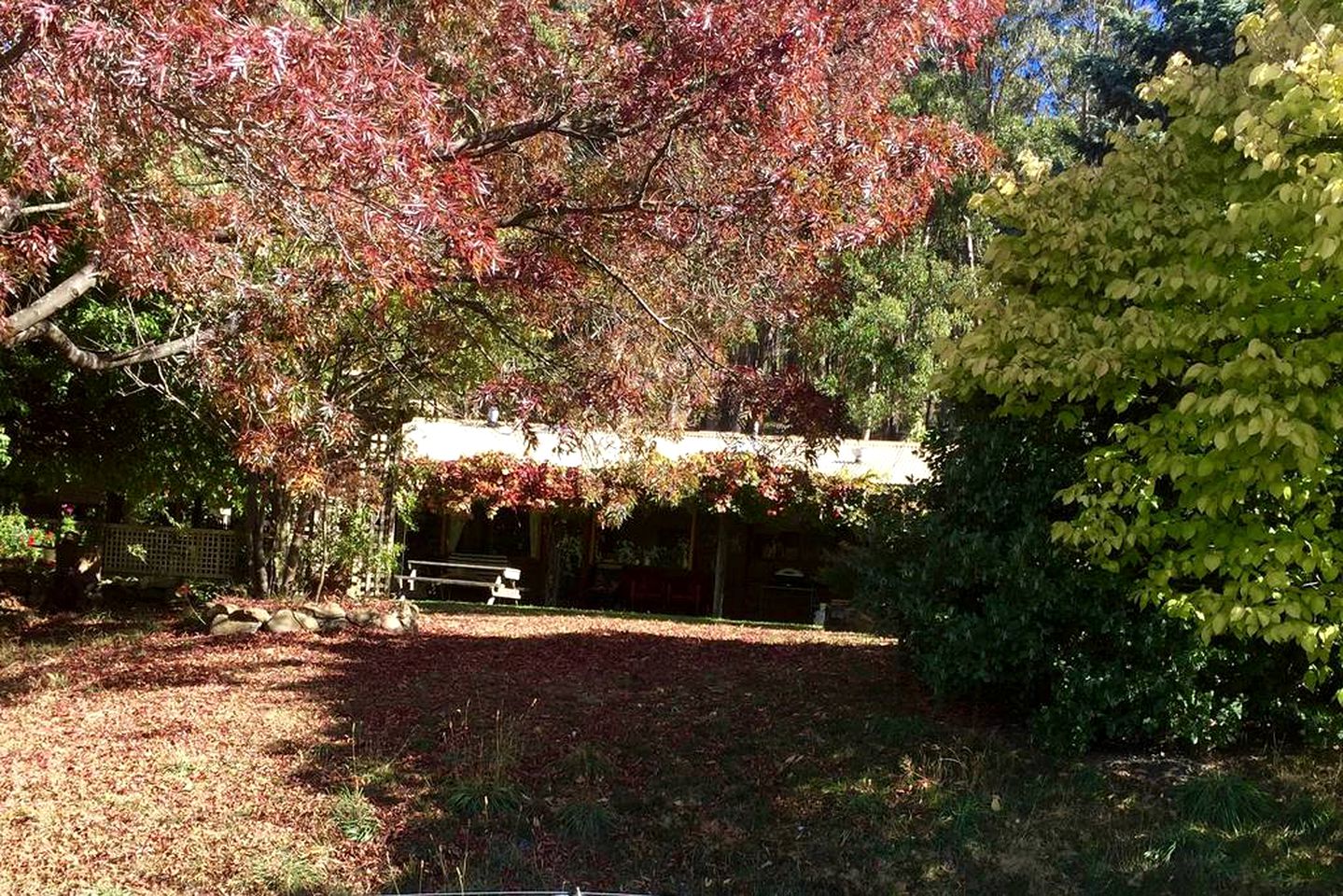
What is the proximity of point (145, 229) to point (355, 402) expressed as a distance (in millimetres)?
5604

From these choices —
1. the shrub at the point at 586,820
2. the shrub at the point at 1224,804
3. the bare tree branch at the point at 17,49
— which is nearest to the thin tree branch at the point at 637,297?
the shrub at the point at 586,820

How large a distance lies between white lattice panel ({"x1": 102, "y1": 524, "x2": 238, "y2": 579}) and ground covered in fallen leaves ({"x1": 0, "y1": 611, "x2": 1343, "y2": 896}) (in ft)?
19.4

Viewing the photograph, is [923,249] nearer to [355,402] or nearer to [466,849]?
[355,402]

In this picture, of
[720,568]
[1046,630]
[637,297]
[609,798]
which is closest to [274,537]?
[637,297]

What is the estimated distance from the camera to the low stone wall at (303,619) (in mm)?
11578

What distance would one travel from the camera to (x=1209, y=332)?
575 centimetres

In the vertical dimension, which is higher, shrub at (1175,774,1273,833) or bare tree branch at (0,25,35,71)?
bare tree branch at (0,25,35,71)

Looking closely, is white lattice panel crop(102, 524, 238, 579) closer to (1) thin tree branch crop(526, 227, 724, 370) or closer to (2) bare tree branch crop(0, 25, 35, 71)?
(1) thin tree branch crop(526, 227, 724, 370)

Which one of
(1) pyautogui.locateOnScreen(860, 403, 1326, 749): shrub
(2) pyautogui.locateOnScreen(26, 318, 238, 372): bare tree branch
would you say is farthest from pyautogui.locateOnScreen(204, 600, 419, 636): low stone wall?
(1) pyautogui.locateOnScreen(860, 403, 1326, 749): shrub

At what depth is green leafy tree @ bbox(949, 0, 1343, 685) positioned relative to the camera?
524 cm

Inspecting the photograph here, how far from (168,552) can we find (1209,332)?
42.7 ft

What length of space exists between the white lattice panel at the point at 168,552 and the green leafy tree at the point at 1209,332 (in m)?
10.7

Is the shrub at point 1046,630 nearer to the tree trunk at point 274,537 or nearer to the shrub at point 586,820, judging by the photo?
the shrub at point 586,820

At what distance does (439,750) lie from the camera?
7391 mm
